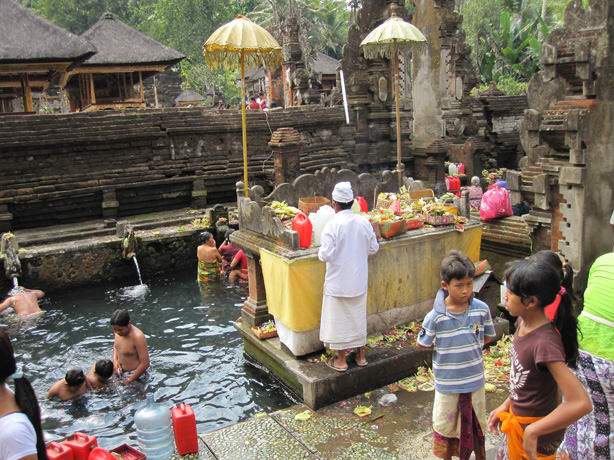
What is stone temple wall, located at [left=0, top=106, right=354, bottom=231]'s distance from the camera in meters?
12.0

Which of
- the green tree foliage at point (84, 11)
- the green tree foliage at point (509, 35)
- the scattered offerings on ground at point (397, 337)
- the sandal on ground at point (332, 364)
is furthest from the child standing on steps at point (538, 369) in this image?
the green tree foliage at point (84, 11)

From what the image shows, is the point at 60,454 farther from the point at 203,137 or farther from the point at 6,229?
the point at 203,137

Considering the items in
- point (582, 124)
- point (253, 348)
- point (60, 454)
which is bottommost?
point (253, 348)

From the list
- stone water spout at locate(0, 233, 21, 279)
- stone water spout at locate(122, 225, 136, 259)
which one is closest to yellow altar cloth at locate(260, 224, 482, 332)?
stone water spout at locate(122, 225, 136, 259)

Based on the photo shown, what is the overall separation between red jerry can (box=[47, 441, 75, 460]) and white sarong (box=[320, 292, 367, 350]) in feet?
7.32

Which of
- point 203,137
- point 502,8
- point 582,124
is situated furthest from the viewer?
point 502,8

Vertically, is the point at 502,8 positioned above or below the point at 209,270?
above

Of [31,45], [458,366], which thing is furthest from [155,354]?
[31,45]

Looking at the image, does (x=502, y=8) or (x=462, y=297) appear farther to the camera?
(x=502, y=8)

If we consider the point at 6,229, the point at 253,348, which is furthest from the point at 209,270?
the point at 6,229

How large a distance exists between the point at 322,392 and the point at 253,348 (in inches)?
65.6

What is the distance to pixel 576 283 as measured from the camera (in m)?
5.59

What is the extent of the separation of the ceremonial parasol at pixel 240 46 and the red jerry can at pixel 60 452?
5065mm

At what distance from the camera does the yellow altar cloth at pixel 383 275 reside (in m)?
5.11
